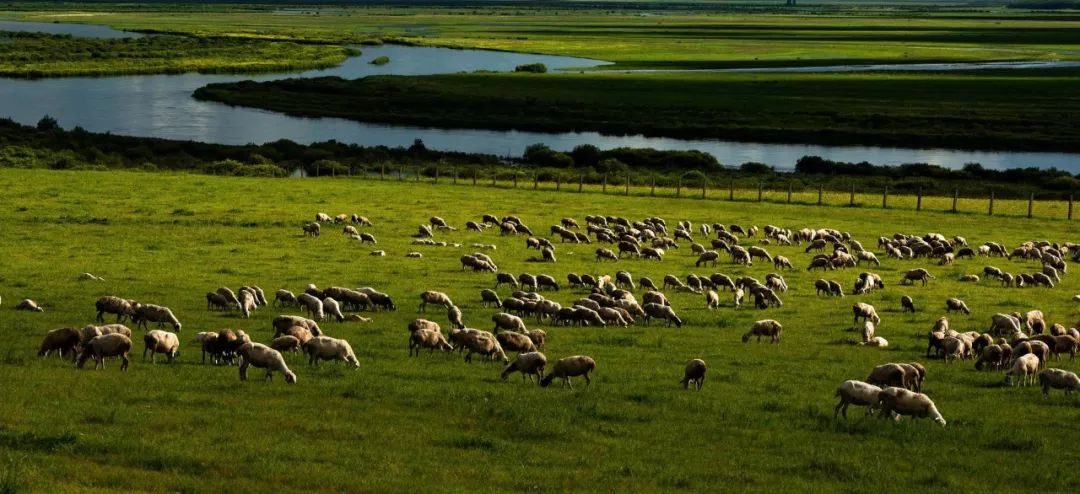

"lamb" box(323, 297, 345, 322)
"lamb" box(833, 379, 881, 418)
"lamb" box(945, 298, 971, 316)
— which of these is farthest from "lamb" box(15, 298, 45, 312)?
"lamb" box(945, 298, 971, 316)

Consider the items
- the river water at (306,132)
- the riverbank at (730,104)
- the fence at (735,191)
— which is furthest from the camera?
the riverbank at (730,104)

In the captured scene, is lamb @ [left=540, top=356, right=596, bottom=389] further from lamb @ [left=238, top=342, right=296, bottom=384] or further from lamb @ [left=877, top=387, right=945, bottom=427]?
lamb @ [left=877, top=387, right=945, bottom=427]

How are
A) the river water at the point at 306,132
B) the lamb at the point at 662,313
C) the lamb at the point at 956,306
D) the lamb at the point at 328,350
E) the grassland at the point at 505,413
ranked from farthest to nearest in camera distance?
the river water at the point at 306,132, the lamb at the point at 956,306, the lamb at the point at 662,313, the lamb at the point at 328,350, the grassland at the point at 505,413

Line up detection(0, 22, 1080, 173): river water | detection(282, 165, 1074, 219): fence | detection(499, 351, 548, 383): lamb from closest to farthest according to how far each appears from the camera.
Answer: detection(499, 351, 548, 383): lamb → detection(282, 165, 1074, 219): fence → detection(0, 22, 1080, 173): river water

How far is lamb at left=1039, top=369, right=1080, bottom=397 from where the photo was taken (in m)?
19.0

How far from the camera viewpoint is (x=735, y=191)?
61.2 m

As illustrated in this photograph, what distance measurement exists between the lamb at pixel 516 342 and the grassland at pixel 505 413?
50 centimetres

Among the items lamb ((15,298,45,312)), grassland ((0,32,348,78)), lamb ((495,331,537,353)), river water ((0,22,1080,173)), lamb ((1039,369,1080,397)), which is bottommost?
river water ((0,22,1080,173))

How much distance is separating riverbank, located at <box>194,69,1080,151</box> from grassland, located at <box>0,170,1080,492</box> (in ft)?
213

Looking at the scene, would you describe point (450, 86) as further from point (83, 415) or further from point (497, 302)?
point (83, 415)

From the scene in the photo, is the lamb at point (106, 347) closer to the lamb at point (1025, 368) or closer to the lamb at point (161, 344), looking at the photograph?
the lamb at point (161, 344)

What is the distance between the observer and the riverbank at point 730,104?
308ft

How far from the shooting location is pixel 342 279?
102ft

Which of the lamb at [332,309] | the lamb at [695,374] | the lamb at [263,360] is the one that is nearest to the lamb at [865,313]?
the lamb at [695,374]
